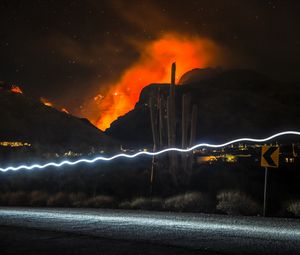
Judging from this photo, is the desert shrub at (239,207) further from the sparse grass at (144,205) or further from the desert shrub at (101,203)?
the desert shrub at (101,203)

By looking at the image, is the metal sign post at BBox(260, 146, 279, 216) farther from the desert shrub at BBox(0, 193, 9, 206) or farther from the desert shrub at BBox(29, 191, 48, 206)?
the desert shrub at BBox(0, 193, 9, 206)

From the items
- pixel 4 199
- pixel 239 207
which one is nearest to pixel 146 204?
pixel 239 207

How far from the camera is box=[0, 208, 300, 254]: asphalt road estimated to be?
7.04m

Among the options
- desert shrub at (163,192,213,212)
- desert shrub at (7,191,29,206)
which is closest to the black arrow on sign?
desert shrub at (163,192,213,212)

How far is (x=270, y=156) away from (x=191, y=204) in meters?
3.25

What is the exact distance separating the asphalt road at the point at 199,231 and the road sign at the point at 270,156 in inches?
102

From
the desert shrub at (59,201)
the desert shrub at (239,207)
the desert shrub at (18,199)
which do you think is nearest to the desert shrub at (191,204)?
the desert shrub at (239,207)

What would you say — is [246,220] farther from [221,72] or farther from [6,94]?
[221,72]

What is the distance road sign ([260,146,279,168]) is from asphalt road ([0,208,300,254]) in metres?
2.60

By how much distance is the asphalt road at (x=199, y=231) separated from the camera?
7039 mm

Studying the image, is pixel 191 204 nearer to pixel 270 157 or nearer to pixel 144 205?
pixel 144 205

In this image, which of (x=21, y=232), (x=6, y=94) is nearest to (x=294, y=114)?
(x=6, y=94)

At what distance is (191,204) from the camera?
15.3 metres

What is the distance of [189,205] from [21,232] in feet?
23.6
